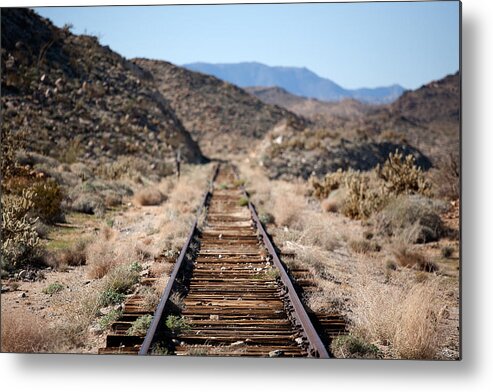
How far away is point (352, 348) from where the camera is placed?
5348mm

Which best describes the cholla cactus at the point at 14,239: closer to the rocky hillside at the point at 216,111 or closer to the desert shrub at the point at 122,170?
the desert shrub at the point at 122,170

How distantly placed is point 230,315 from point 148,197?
374 inches

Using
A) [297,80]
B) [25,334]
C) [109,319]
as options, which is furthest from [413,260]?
[297,80]

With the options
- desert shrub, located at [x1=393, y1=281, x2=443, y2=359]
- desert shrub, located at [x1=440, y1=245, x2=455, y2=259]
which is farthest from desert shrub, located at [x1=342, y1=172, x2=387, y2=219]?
desert shrub, located at [x1=393, y1=281, x2=443, y2=359]

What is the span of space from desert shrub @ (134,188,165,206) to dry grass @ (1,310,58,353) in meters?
8.40

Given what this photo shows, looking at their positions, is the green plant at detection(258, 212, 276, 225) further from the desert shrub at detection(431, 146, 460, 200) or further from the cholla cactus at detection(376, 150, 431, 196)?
the desert shrub at detection(431, 146, 460, 200)

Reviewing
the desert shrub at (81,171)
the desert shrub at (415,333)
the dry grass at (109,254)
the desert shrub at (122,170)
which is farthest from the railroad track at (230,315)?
the desert shrub at (122,170)

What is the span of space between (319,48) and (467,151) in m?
3.04

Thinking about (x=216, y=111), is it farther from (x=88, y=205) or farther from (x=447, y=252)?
(x=447, y=252)

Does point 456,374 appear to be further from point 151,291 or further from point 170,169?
point 170,169

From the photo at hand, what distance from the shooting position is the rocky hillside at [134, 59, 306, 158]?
59.7 meters

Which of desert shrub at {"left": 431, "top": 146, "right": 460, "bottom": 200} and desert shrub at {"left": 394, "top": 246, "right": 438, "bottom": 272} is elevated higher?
desert shrub at {"left": 431, "top": 146, "right": 460, "bottom": 200}

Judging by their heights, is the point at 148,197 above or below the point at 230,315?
above

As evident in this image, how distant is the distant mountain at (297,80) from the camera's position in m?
12.9
